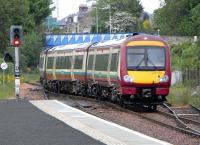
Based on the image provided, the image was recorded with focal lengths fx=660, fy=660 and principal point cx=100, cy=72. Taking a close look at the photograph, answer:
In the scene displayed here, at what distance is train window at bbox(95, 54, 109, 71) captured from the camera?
29.2 meters

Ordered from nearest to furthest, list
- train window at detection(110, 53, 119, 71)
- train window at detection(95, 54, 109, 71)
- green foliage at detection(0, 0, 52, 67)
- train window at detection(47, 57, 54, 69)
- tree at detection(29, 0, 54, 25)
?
train window at detection(110, 53, 119, 71) < train window at detection(95, 54, 109, 71) < train window at detection(47, 57, 54, 69) < green foliage at detection(0, 0, 52, 67) < tree at detection(29, 0, 54, 25)

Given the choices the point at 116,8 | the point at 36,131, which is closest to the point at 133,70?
the point at 36,131

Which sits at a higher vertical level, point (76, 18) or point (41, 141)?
point (76, 18)

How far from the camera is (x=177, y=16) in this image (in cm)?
10850

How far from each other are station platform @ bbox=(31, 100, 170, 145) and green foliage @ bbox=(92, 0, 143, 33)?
123431 millimetres

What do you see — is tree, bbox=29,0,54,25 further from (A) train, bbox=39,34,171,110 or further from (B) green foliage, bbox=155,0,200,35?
(A) train, bbox=39,34,171,110

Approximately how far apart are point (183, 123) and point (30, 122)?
4.94 meters

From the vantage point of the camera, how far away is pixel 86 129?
56.0 ft

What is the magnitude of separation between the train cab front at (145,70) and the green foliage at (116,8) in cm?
11897

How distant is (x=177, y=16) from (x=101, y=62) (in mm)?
79782

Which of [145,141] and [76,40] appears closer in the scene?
[145,141]

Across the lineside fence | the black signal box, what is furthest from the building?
the black signal box

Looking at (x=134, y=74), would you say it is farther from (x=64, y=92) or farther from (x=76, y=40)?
(x=76, y=40)

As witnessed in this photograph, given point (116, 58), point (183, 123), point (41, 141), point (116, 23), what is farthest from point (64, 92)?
point (116, 23)
